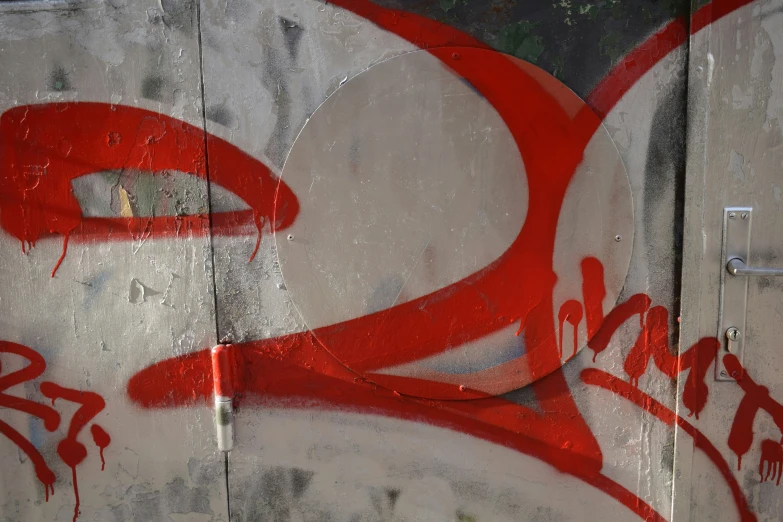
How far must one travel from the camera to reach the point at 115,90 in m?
1.70

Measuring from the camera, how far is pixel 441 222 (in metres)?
1.69

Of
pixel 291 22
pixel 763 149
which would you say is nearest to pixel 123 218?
pixel 291 22

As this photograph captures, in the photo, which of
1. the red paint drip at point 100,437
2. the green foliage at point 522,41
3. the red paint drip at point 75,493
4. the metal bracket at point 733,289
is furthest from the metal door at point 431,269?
the red paint drip at point 75,493

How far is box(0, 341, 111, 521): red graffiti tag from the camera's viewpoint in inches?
70.3

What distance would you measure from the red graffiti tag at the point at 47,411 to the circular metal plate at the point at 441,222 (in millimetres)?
761

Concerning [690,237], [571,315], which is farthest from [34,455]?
[690,237]

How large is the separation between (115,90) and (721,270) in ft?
6.17

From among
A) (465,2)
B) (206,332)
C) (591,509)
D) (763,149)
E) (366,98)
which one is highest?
(465,2)

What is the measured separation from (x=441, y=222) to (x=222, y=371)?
0.81 meters

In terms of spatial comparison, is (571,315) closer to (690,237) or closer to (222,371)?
(690,237)

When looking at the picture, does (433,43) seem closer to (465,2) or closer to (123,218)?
(465,2)

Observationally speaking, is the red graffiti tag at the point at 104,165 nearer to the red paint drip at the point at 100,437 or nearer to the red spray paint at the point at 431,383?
the red spray paint at the point at 431,383

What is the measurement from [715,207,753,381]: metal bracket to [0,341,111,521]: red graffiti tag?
1924 millimetres

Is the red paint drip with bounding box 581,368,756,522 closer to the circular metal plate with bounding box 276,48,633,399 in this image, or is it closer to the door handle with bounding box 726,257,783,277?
the circular metal plate with bounding box 276,48,633,399
